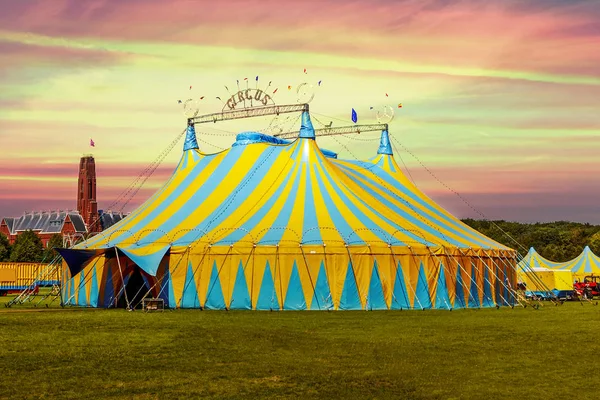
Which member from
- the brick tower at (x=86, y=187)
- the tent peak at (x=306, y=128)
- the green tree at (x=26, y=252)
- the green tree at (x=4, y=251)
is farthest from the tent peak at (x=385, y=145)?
the brick tower at (x=86, y=187)

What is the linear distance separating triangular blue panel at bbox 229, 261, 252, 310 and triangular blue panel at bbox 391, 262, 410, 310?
449 cm

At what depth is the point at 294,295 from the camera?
80.5ft

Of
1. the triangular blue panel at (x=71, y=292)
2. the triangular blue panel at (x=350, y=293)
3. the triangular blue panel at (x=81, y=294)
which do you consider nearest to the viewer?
the triangular blue panel at (x=350, y=293)

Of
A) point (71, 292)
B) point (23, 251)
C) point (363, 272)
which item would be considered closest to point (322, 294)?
point (363, 272)

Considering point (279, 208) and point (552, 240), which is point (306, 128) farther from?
point (552, 240)

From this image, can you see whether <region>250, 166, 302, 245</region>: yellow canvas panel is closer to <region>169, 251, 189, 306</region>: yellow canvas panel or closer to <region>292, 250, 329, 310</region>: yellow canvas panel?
<region>292, 250, 329, 310</region>: yellow canvas panel

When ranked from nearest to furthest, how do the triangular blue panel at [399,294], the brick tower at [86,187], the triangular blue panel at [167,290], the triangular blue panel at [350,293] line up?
the triangular blue panel at [350,293] → the triangular blue panel at [399,294] → the triangular blue panel at [167,290] → the brick tower at [86,187]

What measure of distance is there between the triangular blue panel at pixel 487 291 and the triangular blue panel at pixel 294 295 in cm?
726

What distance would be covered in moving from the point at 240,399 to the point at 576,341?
906 cm

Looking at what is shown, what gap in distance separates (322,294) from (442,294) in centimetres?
409

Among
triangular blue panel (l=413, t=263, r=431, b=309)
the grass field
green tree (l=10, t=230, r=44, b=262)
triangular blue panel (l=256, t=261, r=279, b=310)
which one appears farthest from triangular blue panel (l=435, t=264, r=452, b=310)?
green tree (l=10, t=230, r=44, b=262)

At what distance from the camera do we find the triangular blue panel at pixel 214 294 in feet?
82.5

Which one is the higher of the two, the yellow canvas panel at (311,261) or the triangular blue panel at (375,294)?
the yellow canvas panel at (311,261)

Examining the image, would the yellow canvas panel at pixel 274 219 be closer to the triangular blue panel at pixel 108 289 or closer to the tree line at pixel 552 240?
the triangular blue panel at pixel 108 289
